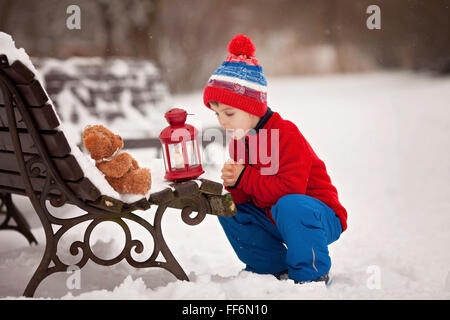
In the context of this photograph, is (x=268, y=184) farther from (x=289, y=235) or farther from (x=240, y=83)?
(x=240, y=83)

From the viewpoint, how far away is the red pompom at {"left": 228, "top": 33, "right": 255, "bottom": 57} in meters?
2.26

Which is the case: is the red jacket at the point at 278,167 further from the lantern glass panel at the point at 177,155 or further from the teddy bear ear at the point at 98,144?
the teddy bear ear at the point at 98,144

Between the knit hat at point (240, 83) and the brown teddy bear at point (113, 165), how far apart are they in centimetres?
51

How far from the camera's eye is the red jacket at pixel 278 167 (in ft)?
7.01

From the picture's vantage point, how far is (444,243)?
3180mm

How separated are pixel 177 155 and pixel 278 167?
1.54 feet

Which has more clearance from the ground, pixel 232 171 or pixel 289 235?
pixel 232 171

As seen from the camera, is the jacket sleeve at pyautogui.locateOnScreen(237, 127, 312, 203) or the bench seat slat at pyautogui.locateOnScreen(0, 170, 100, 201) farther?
the jacket sleeve at pyautogui.locateOnScreen(237, 127, 312, 203)

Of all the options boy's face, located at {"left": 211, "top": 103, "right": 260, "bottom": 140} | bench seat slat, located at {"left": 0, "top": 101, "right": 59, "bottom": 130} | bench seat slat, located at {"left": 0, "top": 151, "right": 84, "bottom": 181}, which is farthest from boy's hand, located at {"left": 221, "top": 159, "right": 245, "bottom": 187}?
bench seat slat, located at {"left": 0, "top": 101, "right": 59, "bottom": 130}

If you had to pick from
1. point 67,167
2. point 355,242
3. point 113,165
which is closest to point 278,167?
point 113,165

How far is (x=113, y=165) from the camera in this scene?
80.9 inches

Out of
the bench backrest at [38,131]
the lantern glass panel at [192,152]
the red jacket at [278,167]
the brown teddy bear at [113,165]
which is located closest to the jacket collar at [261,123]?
the red jacket at [278,167]

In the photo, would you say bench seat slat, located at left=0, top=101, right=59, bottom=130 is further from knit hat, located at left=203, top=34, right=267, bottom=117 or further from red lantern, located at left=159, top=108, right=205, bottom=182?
knit hat, located at left=203, top=34, right=267, bottom=117

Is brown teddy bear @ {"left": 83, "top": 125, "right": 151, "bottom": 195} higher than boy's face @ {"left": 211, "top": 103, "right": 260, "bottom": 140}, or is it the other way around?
boy's face @ {"left": 211, "top": 103, "right": 260, "bottom": 140}
